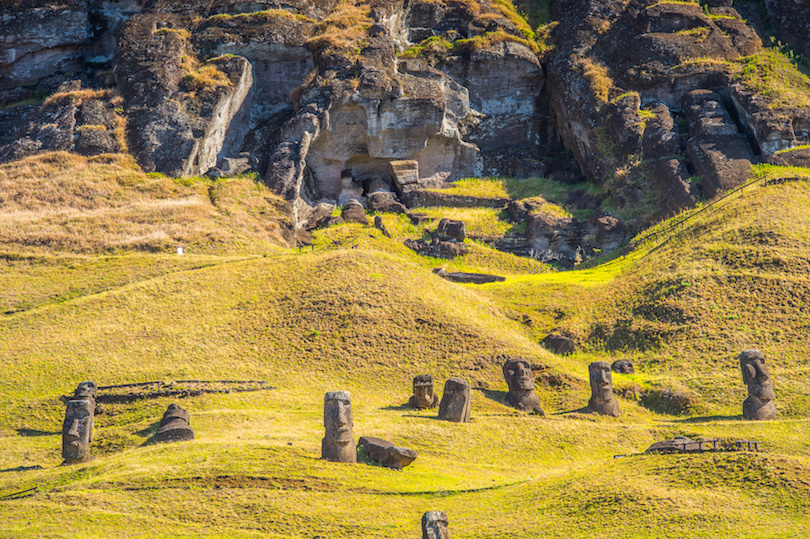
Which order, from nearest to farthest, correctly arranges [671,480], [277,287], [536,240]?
[671,480]
[277,287]
[536,240]

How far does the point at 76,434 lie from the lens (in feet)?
77.3

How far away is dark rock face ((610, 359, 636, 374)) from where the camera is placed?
3466cm

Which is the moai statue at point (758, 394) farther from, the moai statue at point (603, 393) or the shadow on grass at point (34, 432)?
the shadow on grass at point (34, 432)

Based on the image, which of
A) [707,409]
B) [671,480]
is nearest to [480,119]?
[707,409]

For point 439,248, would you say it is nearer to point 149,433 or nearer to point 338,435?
point 149,433

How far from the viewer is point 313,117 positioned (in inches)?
2264

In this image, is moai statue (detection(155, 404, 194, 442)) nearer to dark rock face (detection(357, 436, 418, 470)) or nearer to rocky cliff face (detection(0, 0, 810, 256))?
dark rock face (detection(357, 436, 418, 470))

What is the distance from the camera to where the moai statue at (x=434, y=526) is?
53.3 feet

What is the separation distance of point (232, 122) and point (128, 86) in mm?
7120

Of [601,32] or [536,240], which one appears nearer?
[536,240]

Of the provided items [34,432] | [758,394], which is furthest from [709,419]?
[34,432]

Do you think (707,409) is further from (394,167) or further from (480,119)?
(480,119)

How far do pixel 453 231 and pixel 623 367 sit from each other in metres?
19.4

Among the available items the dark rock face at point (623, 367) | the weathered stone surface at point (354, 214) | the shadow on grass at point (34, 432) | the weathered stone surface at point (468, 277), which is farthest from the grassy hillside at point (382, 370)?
the weathered stone surface at point (354, 214)
